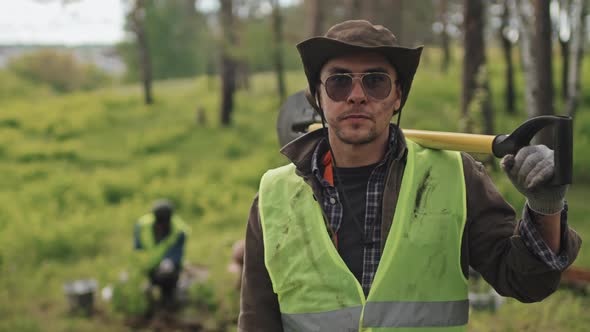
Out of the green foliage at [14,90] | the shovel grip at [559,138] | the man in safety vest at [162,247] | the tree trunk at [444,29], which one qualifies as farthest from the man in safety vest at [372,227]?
the green foliage at [14,90]

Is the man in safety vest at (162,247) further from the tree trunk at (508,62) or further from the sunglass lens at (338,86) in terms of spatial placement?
the tree trunk at (508,62)

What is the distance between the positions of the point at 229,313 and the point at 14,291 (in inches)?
121

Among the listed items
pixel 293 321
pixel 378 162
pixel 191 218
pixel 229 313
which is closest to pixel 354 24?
pixel 378 162

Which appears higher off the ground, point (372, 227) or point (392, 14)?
point (392, 14)

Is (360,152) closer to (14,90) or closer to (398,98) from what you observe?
(398,98)

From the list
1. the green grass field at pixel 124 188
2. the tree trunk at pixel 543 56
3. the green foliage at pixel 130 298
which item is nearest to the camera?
the tree trunk at pixel 543 56

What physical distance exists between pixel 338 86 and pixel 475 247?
691 mm

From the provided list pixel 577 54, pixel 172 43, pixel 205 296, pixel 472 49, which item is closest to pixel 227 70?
pixel 577 54

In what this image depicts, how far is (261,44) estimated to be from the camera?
20875 mm

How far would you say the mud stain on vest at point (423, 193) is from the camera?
2.02 m

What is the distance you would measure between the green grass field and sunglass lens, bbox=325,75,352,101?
348cm

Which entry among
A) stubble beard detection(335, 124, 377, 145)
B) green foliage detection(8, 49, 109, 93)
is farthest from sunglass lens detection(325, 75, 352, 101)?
green foliage detection(8, 49, 109, 93)

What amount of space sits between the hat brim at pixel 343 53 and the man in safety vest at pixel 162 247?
5326 millimetres

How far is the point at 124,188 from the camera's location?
1268cm
